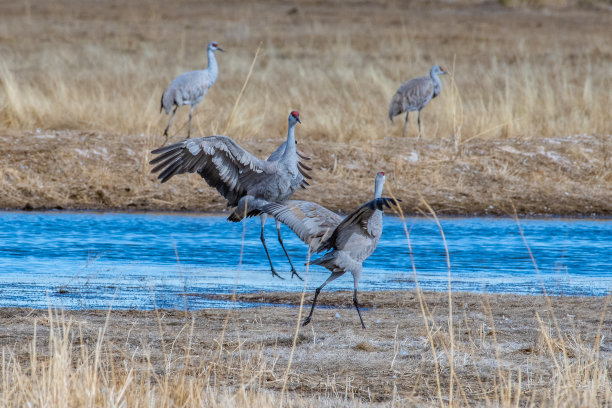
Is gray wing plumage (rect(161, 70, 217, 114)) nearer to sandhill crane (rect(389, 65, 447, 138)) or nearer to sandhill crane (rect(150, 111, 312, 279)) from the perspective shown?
sandhill crane (rect(389, 65, 447, 138))

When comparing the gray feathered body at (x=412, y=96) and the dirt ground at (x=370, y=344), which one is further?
the gray feathered body at (x=412, y=96)

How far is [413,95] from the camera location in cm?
1672

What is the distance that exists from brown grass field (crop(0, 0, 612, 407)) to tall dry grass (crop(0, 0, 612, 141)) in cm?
8

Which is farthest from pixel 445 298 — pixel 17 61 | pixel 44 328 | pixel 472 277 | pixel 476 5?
pixel 476 5

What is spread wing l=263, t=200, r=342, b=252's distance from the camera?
6.79m

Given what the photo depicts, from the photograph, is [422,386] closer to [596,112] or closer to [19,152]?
[19,152]

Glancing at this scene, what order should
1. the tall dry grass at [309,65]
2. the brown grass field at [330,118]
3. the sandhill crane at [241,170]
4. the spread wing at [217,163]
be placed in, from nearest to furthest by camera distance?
1. the spread wing at [217,163]
2. the sandhill crane at [241,170]
3. the brown grass field at [330,118]
4. the tall dry grass at [309,65]

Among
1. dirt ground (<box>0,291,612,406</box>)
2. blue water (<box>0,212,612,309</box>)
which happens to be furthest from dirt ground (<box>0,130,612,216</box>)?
dirt ground (<box>0,291,612,406</box>)

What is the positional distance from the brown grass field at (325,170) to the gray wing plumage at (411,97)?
18.3 inches

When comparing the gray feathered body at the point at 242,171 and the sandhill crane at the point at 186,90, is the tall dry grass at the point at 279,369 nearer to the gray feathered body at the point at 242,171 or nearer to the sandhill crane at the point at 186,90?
the gray feathered body at the point at 242,171

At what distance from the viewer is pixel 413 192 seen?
1392 cm

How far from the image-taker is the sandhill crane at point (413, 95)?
54.7 feet

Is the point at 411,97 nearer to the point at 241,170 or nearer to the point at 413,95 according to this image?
the point at 413,95

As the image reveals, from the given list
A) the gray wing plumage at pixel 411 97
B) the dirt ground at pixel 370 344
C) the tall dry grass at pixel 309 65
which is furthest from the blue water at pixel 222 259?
the gray wing plumage at pixel 411 97
